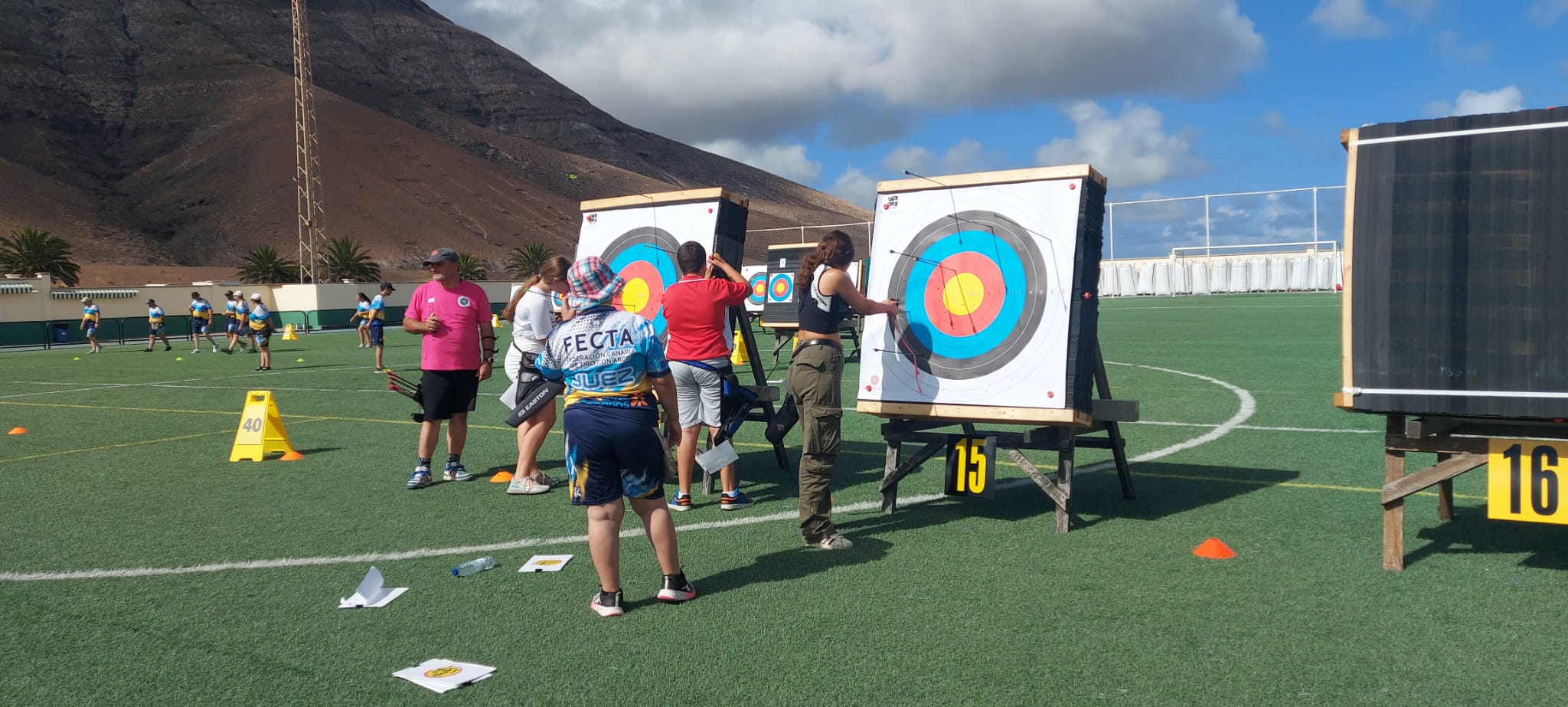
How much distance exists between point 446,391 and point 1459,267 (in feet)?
21.9

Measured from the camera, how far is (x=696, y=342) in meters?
6.94

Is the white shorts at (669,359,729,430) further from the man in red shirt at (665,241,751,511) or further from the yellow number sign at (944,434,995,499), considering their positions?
the yellow number sign at (944,434,995,499)

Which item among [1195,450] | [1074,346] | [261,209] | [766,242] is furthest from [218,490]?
[766,242]

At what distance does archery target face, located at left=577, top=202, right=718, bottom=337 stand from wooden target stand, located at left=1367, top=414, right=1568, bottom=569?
5006 mm

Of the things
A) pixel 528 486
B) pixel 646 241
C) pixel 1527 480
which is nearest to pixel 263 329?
pixel 646 241

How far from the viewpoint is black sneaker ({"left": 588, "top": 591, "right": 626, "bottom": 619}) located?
15.7 ft

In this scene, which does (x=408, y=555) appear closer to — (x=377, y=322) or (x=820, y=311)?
(x=820, y=311)

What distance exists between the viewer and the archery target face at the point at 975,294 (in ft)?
21.1

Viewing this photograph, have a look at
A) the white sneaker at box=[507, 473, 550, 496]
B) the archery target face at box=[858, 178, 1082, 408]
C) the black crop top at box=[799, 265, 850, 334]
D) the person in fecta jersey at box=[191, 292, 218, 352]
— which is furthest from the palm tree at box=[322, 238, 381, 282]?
the black crop top at box=[799, 265, 850, 334]

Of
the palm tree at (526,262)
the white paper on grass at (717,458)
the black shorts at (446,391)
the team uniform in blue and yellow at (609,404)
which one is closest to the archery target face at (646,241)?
the black shorts at (446,391)

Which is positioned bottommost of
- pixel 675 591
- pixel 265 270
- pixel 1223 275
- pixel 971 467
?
pixel 675 591

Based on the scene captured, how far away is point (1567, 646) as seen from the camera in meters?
4.08

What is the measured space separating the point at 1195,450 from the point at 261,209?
102m

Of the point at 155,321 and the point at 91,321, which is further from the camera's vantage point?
the point at 155,321
